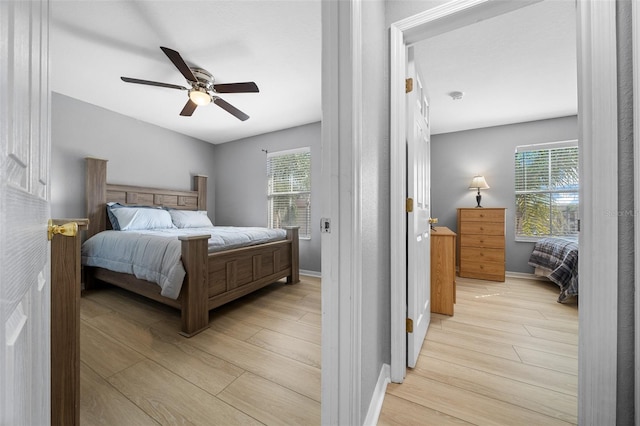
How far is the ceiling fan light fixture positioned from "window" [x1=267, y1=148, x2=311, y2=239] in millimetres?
1746

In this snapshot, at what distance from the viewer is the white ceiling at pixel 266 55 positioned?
180cm

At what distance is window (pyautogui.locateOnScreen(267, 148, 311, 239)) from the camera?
160 inches

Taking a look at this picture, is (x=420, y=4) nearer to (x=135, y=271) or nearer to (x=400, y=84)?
(x=400, y=84)

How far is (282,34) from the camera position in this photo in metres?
2.00

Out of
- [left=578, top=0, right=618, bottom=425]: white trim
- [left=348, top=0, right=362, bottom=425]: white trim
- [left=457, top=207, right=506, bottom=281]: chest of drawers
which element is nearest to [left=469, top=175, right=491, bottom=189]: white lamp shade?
[left=457, top=207, right=506, bottom=281]: chest of drawers

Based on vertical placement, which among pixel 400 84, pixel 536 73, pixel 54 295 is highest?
pixel 536 73

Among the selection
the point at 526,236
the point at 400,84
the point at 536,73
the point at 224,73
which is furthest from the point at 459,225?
the point at 224,73

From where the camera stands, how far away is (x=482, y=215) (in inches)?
145

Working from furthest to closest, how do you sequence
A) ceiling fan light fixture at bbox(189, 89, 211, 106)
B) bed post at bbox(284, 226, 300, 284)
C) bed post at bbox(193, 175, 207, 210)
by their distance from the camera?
bed post at bbox(193, 175, 207, 210), bed post at bbox(284, 226, 300, 284), ceiling fan light fixture at bbox(189, 89, 211, 106)

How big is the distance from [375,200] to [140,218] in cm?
334

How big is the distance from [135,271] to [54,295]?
1.73m

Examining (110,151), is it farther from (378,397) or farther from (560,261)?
(560,261)

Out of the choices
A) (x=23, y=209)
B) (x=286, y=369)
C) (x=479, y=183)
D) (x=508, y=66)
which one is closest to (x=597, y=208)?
(x=23, y=209)

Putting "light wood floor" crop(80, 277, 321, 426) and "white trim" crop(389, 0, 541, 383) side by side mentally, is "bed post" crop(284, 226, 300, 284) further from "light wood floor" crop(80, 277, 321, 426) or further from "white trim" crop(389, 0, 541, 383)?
"white trim" crop(389, 0, 541, 383)
